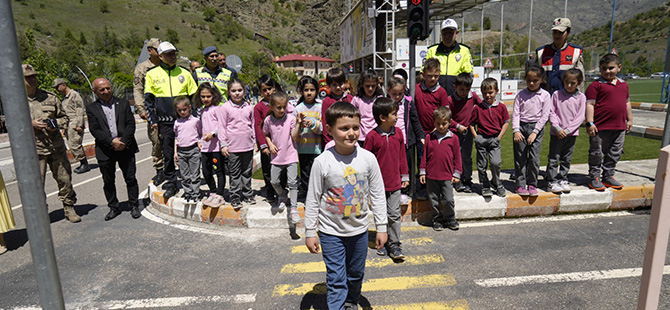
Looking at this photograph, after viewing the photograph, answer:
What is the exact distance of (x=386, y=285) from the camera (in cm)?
348

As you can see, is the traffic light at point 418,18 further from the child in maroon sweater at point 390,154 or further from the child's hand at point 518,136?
the child in maroon sweater at point 390,154

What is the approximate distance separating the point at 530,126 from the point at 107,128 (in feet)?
19.6

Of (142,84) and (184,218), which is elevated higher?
(142,84)

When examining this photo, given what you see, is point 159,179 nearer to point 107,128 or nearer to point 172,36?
point 107,128

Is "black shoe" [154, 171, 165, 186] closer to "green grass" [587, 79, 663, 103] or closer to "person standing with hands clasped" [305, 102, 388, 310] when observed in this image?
"person standing with hands clasped" [305, 102, 388, 310]

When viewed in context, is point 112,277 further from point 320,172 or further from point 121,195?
point 121,195

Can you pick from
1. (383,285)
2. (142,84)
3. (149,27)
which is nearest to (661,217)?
(383,285)

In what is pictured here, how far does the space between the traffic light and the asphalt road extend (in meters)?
2.73

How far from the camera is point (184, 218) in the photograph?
541 centimetres

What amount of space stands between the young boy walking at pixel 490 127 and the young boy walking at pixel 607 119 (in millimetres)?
1282

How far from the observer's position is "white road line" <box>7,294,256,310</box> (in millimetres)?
3258

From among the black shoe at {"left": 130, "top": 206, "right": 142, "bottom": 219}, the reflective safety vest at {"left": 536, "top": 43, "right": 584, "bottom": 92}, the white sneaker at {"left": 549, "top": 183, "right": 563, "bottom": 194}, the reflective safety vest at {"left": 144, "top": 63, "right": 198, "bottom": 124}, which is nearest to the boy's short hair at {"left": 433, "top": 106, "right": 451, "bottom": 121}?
the white sneaker at {"left": 549, "top": 183, "right": 563, "bottom": 194}

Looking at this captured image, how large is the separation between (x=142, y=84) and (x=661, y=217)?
23.2 ft

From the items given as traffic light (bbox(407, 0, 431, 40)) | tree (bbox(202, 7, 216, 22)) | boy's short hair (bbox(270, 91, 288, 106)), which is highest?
tree (bbox(202, 7, 216, 22))
